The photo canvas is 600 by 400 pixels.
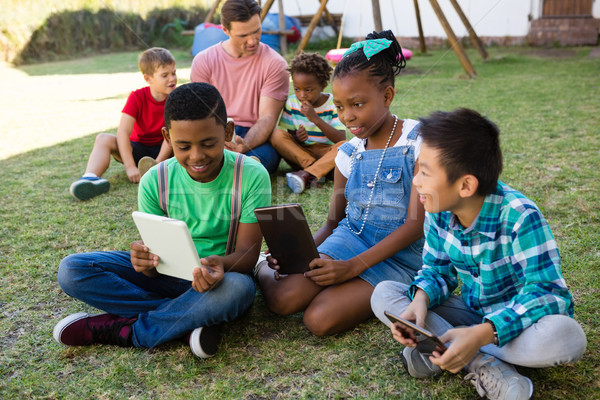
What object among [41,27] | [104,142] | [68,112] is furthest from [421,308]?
[41,27]

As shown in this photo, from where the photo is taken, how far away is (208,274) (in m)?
1.59

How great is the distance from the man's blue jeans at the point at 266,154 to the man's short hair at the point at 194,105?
139 centimetres

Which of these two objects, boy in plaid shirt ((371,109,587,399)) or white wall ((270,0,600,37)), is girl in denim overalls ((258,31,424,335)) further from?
white wall ((270,0,600,37))

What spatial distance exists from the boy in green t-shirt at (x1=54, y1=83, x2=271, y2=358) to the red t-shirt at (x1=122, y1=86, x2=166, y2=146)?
1.67 metres

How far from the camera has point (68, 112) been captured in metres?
5.76

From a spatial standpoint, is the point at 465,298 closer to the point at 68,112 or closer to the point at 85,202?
the point at 85,202

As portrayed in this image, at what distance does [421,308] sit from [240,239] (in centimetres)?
64

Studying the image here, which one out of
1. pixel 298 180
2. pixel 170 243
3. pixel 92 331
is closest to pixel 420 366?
pixel 170 243

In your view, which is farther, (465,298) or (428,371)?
(465,298)

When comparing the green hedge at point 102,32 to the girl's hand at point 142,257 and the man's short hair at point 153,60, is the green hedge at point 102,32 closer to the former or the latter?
the man's short hair at point 153,60

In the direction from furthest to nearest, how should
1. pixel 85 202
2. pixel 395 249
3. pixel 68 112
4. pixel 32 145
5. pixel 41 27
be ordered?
pixel 41 27 → pixel 68 112 → pixel 32 145 → pixel 85 202 → pixel 395 249

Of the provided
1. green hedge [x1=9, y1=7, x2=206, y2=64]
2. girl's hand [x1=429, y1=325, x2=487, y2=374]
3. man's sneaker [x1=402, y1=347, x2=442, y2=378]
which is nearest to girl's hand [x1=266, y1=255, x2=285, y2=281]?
man's sneaker [x1=402, y1=347, x2=442, y2=378]

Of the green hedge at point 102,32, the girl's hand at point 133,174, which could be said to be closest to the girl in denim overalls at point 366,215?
the girl's hand at point 133,174

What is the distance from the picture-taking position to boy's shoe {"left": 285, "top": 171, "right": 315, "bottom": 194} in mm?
3086
